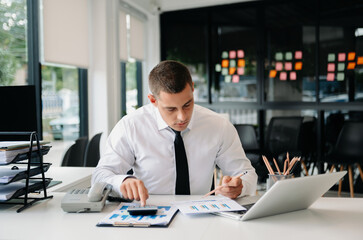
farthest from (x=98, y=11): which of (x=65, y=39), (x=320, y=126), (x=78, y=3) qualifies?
(x=320, y=126)

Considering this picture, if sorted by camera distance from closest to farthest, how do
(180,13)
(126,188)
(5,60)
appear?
(126,188), (5,60), (180,13)

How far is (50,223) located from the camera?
135 cm

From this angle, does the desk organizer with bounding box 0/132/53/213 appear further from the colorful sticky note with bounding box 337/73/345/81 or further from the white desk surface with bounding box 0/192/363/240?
the colorful sticky note with bounding box 337/73/345/81

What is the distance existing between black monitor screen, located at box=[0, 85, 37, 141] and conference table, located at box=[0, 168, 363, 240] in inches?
13.9

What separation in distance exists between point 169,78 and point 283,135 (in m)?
3.57

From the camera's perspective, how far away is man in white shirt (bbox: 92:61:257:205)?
1796 mm

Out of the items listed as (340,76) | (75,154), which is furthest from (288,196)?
(340,76)

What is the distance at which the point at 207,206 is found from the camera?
146cm

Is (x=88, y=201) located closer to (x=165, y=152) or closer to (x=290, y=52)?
(x=165, y=152)

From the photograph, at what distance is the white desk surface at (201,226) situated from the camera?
3.91 ft

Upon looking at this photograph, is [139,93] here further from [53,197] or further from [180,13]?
[53,197]

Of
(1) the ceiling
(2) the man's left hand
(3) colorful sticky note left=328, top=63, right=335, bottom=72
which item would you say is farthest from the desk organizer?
(3) colorful sticky note left=328, top=63, right=335, bottom=72

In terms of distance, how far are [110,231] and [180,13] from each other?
504 cm

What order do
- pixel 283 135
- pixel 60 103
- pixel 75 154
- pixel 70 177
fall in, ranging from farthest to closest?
pixel 283 135 → pixel 60 103 → pixel 75 154 → pixel 70 177
